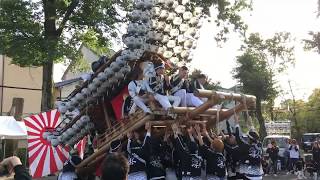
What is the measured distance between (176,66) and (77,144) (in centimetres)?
272

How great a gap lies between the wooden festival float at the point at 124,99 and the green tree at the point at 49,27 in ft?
30.6

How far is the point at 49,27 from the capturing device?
2155 cm

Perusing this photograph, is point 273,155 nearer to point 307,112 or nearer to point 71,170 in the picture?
point 71,170

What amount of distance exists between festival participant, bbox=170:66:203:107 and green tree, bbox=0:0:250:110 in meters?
10.6

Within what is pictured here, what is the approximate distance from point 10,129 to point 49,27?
5.73 metres

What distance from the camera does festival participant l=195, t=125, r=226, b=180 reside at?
8486 mm

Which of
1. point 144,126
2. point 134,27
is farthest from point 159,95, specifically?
point 134,27

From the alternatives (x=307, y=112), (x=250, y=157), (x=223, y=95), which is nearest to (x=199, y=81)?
(x=223, y=95)

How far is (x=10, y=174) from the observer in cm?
586

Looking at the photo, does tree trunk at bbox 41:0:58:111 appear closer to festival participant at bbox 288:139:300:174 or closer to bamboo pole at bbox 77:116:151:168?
bamboo pole at bbox 77:116:151:168

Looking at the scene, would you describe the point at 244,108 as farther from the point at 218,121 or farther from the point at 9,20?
the point at 9,20

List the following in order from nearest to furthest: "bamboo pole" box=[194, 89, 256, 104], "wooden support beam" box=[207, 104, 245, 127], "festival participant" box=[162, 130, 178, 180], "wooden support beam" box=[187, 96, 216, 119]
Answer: "bamboo pole" box=[194, 89, 256, 104]
"wooden support beam" box=[187, 96, 216, 119]
"festival participant" box=[162, 130, 178, 180]
"wooden support beam" box=[207, 104, 245, 127]

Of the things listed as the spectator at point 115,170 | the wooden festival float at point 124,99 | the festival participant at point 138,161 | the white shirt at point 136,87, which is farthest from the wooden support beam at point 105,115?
the spectator at point 115,170

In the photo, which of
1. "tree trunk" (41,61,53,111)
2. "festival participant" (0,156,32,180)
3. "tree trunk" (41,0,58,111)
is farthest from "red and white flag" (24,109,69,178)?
"tree trunk" (41,61,53,111)
